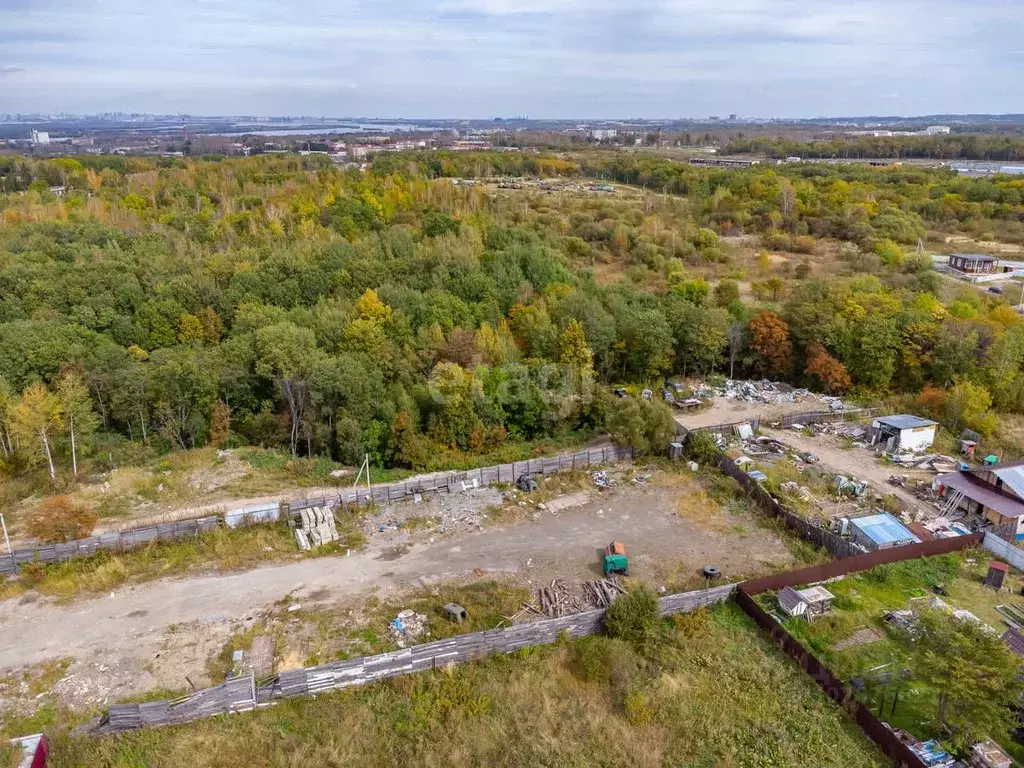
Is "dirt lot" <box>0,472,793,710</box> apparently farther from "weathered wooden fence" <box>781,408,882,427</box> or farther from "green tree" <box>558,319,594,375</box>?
"green tree" <box>558,319,594,375</box>

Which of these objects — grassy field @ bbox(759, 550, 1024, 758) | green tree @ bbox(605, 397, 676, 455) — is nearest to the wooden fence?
green tree @ bbox(605, 397, 676, 455)

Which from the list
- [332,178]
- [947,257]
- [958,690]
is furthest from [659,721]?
[332,178]

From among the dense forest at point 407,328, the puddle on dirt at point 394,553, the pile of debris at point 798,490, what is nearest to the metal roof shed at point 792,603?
the pile of debris at point 798,490

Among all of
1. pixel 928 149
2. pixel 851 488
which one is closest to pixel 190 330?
pixel 851 488

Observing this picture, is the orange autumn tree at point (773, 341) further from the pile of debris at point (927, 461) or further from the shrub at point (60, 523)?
the shrub at point (60, 523)

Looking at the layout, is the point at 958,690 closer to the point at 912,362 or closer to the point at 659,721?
the point at 659,721
